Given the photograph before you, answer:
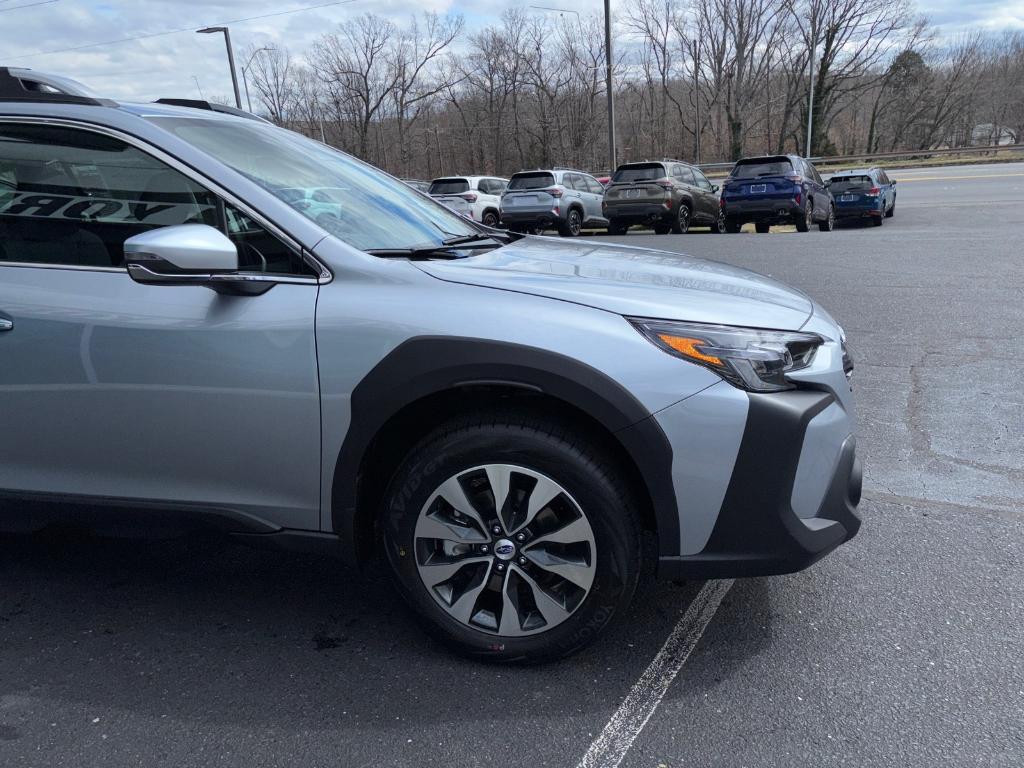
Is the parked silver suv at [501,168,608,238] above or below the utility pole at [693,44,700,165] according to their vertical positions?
below

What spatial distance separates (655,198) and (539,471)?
621 inches

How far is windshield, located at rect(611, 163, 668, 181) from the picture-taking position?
17.4 m

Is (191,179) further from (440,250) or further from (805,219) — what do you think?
(805,219)

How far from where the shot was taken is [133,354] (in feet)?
7.90

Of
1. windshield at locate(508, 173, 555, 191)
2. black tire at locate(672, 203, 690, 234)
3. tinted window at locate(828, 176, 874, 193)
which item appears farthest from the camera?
windshield at locate(508, 173, 555, 191)

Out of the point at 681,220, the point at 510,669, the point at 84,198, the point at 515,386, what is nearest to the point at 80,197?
the point at 84,198

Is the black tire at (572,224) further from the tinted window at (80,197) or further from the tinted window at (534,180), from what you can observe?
the tinted window at (80,197)

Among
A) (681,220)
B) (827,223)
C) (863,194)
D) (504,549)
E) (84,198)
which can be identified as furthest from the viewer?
(863,194)

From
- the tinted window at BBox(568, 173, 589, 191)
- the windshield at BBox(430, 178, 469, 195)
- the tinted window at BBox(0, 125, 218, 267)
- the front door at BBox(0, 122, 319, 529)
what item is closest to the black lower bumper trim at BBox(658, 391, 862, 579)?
the front door at BBox(0, 122, 319, 529)

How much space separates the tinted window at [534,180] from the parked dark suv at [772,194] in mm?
4421

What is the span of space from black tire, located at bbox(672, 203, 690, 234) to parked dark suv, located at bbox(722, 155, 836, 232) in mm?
957

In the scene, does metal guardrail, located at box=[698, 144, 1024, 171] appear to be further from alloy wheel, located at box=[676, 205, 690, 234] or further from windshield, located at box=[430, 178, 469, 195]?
alloy wheel, located at box=[676, 205, 690, 234]

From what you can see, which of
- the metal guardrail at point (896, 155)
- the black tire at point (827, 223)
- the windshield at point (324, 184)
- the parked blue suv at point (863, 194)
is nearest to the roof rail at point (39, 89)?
the windshield at point (324, 184)

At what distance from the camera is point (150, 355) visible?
2395 millimetres
